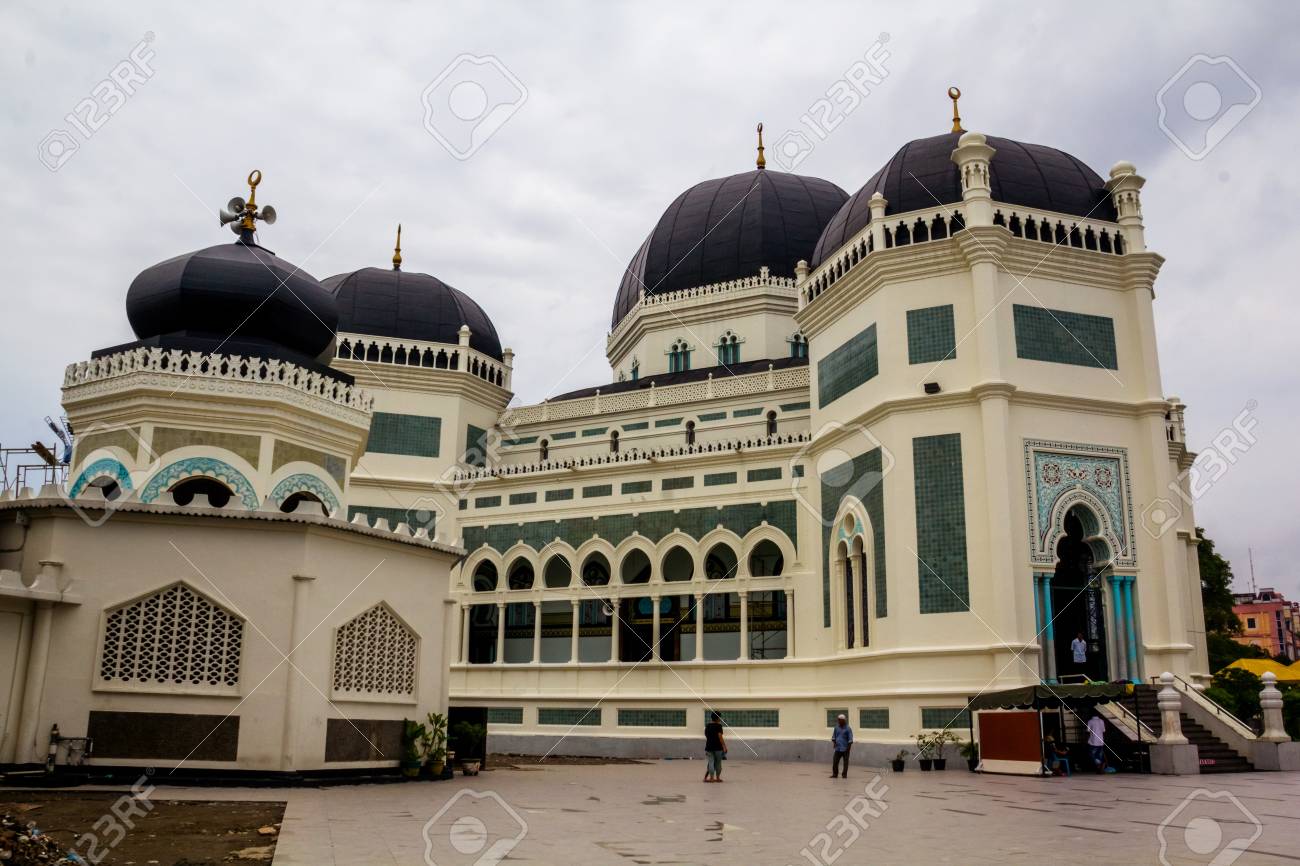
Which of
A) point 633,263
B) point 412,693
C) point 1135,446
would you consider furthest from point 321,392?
point 633,263

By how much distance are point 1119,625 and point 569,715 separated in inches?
571

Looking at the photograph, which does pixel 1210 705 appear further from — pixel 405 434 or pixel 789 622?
pixel 405 434

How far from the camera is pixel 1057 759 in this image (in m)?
19.0

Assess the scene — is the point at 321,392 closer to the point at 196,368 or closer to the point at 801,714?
the point at 196,368

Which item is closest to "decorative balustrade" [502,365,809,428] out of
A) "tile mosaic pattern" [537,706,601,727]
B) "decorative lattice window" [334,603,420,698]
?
"tile mosaic pattern" [537,706,601,727]

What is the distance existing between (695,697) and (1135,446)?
1248cm

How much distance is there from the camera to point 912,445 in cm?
2438

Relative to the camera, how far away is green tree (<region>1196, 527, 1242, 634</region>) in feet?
145

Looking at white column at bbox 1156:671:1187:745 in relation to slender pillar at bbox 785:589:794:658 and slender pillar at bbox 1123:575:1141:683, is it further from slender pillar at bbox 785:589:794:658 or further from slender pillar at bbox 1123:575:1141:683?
slender pillar at bbox 785:589:794:658

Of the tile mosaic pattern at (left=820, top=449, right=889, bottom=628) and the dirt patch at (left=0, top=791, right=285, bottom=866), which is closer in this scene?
the dirt patch at (left=0, top=791, right=285, bottom=866)

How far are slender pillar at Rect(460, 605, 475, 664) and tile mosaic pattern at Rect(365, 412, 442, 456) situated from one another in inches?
203

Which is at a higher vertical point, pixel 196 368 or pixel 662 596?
pixel 196 368

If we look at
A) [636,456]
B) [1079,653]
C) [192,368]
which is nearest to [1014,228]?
[1079,653]

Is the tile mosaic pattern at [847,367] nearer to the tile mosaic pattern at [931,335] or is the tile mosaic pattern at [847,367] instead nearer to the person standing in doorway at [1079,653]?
the tile mosaic pattern at [931,335]
